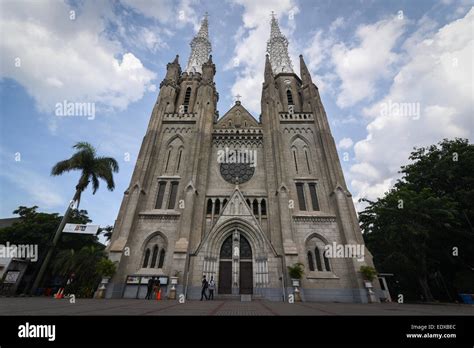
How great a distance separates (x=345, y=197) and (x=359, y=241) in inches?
148

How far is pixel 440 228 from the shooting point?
16078 mm

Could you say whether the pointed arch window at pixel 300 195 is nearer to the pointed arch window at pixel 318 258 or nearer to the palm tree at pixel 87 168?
the pointed arch window at pixel 318 258

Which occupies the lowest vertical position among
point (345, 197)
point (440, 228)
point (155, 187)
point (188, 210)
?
point (440, 228)

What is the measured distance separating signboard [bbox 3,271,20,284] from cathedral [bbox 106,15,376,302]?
7.51 m

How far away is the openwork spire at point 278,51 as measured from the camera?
35.3m

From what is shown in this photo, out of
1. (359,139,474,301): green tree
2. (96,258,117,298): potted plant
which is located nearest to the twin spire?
(359,139,474,301): green tree

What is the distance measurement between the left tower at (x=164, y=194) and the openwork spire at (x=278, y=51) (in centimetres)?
1340

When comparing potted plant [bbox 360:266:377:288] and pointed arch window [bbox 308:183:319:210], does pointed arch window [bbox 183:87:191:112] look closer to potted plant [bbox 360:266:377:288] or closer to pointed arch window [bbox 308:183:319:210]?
pointed arch window [bbox 308:183:319:210]

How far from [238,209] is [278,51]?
33.2m

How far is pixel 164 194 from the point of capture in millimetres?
20344
